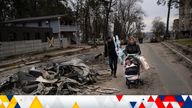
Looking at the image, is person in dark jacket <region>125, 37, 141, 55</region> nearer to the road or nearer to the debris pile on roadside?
the road

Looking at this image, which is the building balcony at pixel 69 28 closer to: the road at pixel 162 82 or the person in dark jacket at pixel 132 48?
the road at pixel 162 82

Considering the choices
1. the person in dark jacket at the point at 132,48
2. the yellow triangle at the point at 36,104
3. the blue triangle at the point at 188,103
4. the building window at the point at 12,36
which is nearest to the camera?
the blue triangle at the point at 188,103

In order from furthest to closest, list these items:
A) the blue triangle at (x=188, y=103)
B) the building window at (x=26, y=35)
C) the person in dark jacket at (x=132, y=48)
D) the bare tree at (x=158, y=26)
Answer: the bare tree at (x=158, y=26) → the building window at (x=26, y=35) → the person in dark jacket at (x=132, y=48) → the blue triangle at (x=188, y=103)

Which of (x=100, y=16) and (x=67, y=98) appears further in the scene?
(x=100, y=16)

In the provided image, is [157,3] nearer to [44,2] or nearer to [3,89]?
[44,2]

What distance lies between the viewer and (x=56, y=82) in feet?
43.5

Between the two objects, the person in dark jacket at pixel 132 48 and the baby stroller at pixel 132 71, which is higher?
the person in dark jacket at pixel 132 48

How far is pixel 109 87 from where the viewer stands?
43.5ft

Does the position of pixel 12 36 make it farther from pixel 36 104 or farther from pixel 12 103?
pixel 36 104

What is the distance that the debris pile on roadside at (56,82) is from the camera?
41.1ft

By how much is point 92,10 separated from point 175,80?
65372 millimetres

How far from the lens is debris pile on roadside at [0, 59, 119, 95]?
12.5 metres

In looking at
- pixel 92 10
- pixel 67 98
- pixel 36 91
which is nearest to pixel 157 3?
pixel 92 10

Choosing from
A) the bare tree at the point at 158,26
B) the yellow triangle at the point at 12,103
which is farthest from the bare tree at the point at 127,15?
the yellow triangle at the point at 12,103
